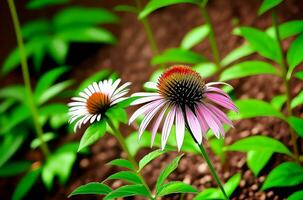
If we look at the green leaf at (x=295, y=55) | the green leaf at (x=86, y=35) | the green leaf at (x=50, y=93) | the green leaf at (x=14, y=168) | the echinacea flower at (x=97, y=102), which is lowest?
the green leaf at (x=295, y=55)

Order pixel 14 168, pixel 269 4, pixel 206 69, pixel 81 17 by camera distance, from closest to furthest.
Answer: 1. pixel 269 4
2. pixel 206 69
3. pixel 14 168
4. pixel 81 17

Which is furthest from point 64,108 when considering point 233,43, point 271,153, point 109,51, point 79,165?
point 271,153

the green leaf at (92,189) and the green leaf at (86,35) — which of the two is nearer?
the green leaf at (92,189)

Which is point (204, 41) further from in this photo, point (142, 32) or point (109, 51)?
point (109, 51)

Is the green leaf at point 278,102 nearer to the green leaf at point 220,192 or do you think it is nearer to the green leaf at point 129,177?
the green leaf at point 220,192

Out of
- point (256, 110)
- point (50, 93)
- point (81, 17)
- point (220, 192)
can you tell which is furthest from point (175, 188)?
point (81, 17)

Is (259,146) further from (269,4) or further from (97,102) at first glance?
(97,102)

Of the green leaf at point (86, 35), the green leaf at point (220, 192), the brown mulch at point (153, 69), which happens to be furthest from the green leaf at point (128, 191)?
the green leaf at point (86, 35)
